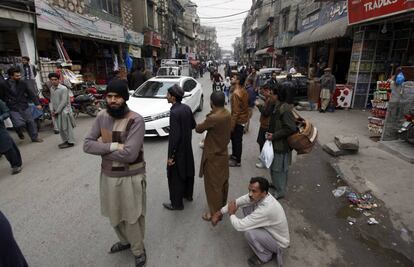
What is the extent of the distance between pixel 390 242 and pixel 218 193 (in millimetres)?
2176

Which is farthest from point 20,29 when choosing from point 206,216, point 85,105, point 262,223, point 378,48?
point 378,48

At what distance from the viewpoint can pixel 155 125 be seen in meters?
6.43

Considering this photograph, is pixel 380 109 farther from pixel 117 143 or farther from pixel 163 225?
pixel 117 143

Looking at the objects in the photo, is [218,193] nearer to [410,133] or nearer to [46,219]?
[46,219]

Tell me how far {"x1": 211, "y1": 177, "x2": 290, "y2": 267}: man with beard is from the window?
1539 cm

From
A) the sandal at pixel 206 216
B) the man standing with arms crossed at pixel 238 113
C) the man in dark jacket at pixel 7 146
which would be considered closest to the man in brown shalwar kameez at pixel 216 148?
the sandal at pixel 206 216

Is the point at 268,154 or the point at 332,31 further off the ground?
the point at 332,31

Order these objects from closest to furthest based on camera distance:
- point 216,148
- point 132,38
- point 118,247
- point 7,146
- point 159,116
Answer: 1. point 118,247
2. point 216,148
3. point 7,146
4. point 159,116
5. point 132,38

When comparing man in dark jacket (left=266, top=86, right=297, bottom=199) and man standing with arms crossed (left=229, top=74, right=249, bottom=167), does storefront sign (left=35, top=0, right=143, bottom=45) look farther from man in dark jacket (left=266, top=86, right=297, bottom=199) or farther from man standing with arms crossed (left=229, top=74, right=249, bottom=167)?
man in dark jacket (left=266, top=86, right=297, bottom=199)

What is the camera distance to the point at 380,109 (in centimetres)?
707

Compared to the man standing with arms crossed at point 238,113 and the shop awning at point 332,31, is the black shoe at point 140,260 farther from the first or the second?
the shop awning at point 332,31

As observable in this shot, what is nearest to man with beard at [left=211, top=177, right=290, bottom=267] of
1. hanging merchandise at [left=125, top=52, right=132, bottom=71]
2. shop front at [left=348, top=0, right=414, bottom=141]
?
shop front at [left=348, top=0, right=414, bottom=141]

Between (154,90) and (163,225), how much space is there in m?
5.36

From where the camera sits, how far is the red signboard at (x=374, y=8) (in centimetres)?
720
